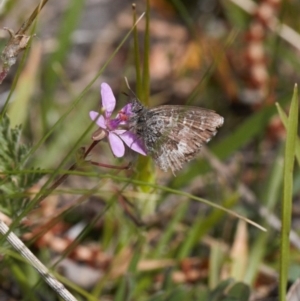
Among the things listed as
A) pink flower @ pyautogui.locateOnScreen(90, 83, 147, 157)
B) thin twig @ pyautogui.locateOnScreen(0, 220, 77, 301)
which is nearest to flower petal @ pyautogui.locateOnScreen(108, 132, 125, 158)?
pink flower @ pyautogui.locateOnScreen(90, 83, 147, 157)

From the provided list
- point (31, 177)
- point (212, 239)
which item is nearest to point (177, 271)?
point (212, 239)

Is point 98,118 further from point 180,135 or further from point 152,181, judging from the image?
point 152,181

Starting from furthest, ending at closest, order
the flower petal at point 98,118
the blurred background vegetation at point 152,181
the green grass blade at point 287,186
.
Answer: the blurred background vegetation at point 152,181
the green grass blade at point 287,186
the flower petal at point 98,118

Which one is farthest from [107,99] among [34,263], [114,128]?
[34,263]

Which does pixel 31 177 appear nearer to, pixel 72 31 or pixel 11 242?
pixel 11 242

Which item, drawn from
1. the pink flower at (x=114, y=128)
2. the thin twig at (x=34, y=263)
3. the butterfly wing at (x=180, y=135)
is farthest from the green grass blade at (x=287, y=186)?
the thin twig at (x=34, y=263)

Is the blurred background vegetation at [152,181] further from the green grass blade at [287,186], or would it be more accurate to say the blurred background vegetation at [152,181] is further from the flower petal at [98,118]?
the green grass blade at [287,186]
